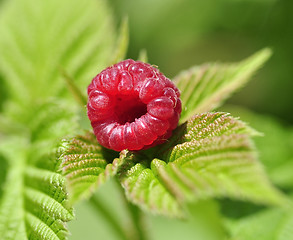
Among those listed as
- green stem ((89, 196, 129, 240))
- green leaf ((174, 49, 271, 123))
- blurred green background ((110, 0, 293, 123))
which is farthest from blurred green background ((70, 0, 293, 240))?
green leaf ((174, 49, 271, 123))

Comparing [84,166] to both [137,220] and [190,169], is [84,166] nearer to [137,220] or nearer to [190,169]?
[190,169]

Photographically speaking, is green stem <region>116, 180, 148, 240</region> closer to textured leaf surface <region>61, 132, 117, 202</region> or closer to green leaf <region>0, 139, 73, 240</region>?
green leaf <region>0, 139, 73, 240</region>

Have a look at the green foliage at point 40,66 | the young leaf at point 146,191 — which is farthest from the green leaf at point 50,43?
the young leaf at point 146,191

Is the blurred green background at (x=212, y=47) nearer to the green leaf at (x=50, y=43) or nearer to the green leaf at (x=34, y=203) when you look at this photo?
the green leaf at (x=50, y=43)

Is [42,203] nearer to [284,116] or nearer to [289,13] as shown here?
[284,116]

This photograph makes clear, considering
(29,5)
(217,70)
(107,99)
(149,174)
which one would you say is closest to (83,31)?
(29,5)

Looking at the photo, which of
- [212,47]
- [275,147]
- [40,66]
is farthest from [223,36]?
[40,66]
